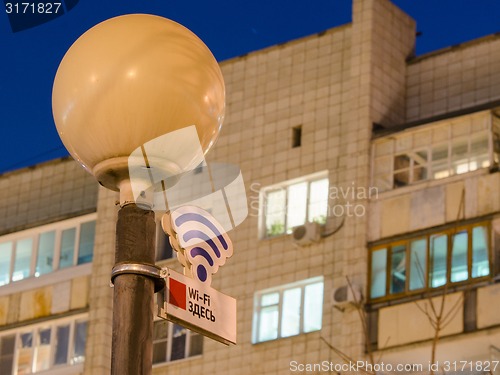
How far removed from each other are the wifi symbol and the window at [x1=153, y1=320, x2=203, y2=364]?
29.1m

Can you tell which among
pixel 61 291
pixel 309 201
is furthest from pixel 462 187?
pixel 61 291

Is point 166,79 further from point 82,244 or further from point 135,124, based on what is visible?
point 82,244

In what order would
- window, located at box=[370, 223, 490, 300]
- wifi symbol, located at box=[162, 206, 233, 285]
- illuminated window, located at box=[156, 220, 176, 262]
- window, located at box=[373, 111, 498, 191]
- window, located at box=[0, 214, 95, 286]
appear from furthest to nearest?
window, located at box=[0, 214, 95, 286] → illuminated window, located at box=[156, 220, 176, 262] → window, located at box=[373, 111, 498, 191] → window, located at box=[370, 223, 490, 300] → wifi symbol, located at box=[162, 206, 233, 285]

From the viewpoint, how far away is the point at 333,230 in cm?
3509

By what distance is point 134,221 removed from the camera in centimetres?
694

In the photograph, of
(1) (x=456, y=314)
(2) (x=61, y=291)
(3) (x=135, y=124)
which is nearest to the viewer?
(3) (x=135, y=124)

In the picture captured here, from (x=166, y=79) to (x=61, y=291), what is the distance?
33.0 metres

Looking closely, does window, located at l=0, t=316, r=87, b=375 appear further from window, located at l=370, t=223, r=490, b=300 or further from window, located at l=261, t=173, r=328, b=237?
window, located at l=370, t=223, r=490, b=300

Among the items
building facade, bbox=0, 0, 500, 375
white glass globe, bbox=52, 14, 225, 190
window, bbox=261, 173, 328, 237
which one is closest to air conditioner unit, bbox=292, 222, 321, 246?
building facade, bbox=0, 0, 500, 375

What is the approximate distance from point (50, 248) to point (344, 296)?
9446 millimetres

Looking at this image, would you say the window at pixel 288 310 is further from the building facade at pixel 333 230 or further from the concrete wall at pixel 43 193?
the concrete wall at pixel 43 193

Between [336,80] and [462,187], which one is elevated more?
[336,80]

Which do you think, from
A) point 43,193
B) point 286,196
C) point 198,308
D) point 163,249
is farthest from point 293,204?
point 198,308

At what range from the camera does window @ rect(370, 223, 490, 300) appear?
32125 millimetres
